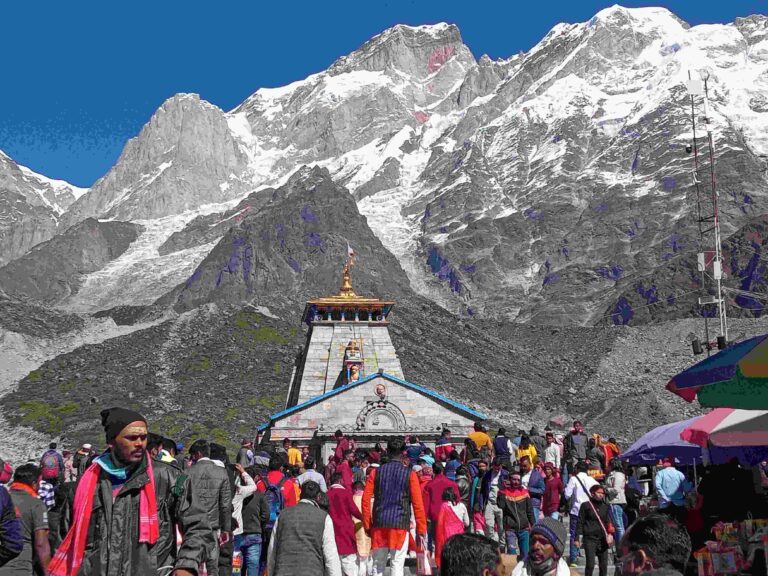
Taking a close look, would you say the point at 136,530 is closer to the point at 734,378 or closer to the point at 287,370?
the point at 734,378

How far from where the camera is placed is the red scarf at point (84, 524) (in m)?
6.58

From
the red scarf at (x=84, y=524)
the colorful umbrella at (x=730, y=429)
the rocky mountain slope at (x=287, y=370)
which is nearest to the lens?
the red scarf at (x=84, y=524)

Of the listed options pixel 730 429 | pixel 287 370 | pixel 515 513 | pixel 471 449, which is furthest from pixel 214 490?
pixel 287 370

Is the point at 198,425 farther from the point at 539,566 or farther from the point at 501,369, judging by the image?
the point at 539,566

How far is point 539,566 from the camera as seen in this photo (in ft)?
23.7

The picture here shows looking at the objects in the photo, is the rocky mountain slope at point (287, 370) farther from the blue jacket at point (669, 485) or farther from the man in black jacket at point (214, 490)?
the man in black jacket at point (214, 490)

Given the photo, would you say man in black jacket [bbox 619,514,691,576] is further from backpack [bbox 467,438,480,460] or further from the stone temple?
the stone temple

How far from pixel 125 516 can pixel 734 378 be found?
623 centimetres

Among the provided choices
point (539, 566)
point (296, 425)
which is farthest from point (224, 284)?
point (539, 566)

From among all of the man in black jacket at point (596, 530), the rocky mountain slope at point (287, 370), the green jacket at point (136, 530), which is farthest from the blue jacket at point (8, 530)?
the rocky mountain slope at point (287, 370)

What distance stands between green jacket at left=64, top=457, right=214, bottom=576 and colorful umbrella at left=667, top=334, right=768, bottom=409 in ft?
16.6

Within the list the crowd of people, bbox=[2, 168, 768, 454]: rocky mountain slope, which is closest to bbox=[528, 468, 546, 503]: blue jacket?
the crowd of people

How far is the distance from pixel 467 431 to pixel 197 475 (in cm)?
2515

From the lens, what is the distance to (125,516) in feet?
21.8
